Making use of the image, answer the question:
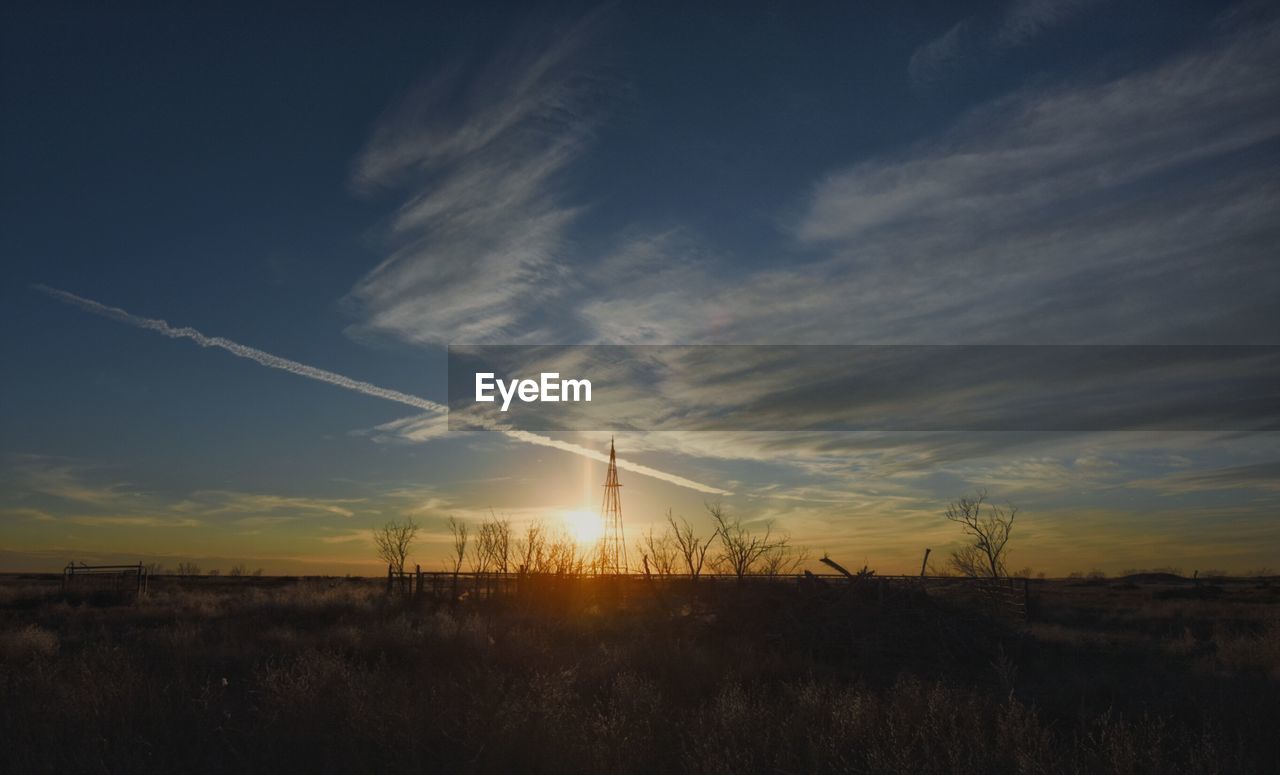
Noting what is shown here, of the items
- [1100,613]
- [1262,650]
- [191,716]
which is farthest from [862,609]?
[1100,613]

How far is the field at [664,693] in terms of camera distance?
9.20 meters

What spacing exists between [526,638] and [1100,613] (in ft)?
104

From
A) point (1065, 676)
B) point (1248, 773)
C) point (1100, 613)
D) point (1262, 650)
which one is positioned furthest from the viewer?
point (1100, 613)

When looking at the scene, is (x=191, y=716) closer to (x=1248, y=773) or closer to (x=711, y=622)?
(x=1248, y=773)

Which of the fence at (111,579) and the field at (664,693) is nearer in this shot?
the field at (664,693)

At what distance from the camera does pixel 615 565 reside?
1644 inches

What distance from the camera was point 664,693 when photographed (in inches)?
554

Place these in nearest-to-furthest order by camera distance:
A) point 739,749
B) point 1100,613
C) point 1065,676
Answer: point 739,749
point 1065,676
point 1100,613

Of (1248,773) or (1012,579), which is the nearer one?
(1248,773)

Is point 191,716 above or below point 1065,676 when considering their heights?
above

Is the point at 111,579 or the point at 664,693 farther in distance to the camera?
the point at 111,579

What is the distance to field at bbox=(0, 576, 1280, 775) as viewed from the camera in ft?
30.2

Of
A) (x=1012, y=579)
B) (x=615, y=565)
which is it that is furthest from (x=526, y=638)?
(x=1012, y=579)

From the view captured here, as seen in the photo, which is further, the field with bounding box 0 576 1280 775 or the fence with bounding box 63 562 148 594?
the fence with bounding box 63 562 148 594
